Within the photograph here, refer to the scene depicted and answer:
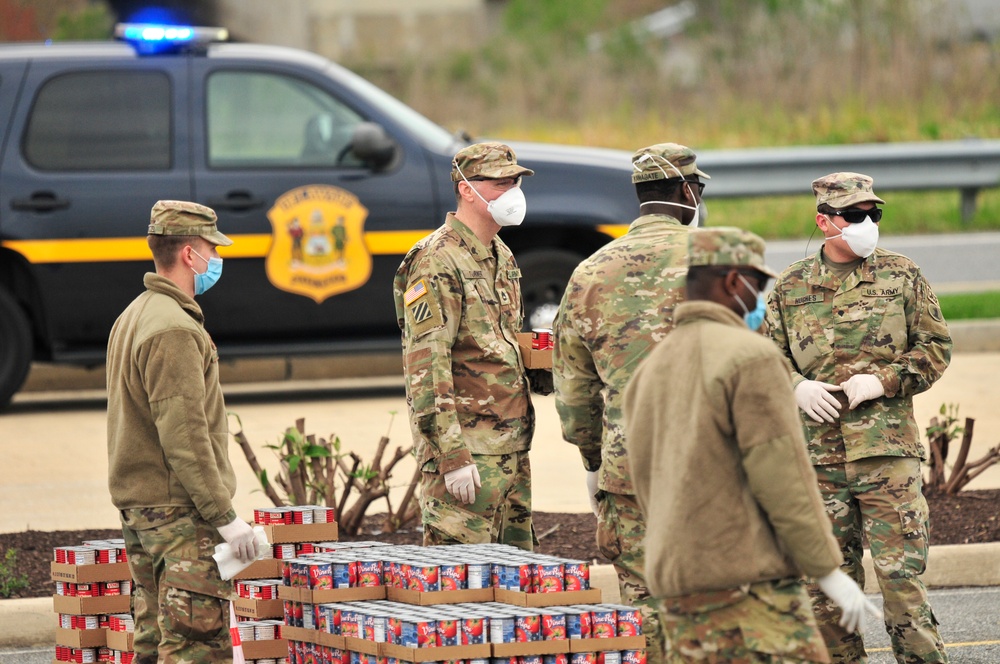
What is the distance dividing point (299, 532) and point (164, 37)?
5.73 metres

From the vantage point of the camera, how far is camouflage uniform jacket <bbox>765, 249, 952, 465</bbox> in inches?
227

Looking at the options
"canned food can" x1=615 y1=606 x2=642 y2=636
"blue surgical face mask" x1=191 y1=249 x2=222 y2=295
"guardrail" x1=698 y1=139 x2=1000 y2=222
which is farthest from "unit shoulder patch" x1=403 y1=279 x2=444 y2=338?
"guardrail" x1=698 y1=139 x2=1000 y2=222

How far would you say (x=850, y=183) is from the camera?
19.4 feet

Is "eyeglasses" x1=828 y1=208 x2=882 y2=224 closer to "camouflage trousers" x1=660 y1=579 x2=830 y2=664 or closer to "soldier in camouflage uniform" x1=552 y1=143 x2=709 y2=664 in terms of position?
"soldier in camouflage uniform" x1=552 y1=143 x2=709 y2=664

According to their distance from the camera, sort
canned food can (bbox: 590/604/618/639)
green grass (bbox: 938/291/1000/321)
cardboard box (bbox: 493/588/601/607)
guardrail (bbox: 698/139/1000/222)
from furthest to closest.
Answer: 1. guardrail (bbox: 698/139/1000/222)
2. green grass (bbox: 938/291/1000/321)
3. cardboard box (bbox: 493/588/601/607)
4. canned food can (bbox: 590/604/618/639)

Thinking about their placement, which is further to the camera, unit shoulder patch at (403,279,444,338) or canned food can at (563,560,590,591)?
unit shoulder patch at (403,279,444,338)

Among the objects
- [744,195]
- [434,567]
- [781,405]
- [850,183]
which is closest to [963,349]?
[744,195]

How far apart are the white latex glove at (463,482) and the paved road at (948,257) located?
889 centimetres

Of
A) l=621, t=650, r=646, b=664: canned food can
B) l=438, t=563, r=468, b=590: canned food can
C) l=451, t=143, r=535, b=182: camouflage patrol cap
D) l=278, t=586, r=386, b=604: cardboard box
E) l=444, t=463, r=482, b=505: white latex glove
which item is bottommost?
l=621, t=650, r=646, b=664: canned food can

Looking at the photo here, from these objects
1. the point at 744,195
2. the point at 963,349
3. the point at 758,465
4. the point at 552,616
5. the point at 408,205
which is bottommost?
the point at 552,616

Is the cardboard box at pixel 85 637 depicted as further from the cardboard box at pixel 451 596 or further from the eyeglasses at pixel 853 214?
the eyeglasses at pixel 853 214

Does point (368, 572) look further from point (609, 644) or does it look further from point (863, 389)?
point (863, 389)

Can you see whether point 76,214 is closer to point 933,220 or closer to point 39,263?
point 39,263

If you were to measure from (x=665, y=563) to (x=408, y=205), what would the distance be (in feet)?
22.8
